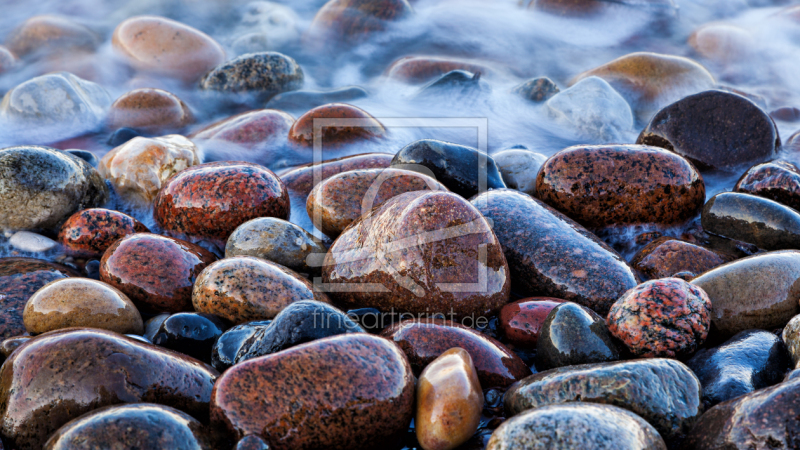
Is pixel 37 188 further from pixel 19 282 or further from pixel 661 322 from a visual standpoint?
pixel 661 322

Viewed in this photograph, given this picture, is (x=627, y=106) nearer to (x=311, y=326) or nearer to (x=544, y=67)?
(x=544, y=67)

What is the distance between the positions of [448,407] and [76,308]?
1.93 m

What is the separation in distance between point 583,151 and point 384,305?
1898 mm

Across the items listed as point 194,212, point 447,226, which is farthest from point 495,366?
point 194,212

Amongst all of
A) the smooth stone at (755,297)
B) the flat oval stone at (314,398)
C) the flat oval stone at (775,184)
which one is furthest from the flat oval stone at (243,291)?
the flat oval stone at (775,184)

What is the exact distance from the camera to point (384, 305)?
323cm

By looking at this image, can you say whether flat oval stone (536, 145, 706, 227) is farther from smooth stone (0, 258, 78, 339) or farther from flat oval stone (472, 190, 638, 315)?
smooth stone (0, 258, 78, 339)

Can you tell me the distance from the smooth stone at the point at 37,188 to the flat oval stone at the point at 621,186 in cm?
340

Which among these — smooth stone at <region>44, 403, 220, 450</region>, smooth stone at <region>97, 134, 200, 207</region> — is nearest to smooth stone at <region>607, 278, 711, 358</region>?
smooth stone at <region>44, 403, 220, 450</region>

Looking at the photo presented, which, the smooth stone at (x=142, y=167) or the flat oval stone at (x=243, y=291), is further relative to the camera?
the smooth stone at (x=142, y=167)

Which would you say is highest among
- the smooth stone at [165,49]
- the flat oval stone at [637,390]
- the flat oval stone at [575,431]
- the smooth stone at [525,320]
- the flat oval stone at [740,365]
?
the smooth stone at [165,49]

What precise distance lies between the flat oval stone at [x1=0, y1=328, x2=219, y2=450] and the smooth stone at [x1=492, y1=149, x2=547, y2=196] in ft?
9.75

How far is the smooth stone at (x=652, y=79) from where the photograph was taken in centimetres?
721

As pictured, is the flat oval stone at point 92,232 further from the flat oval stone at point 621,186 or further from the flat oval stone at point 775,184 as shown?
the flat oval stone at point 775,184
